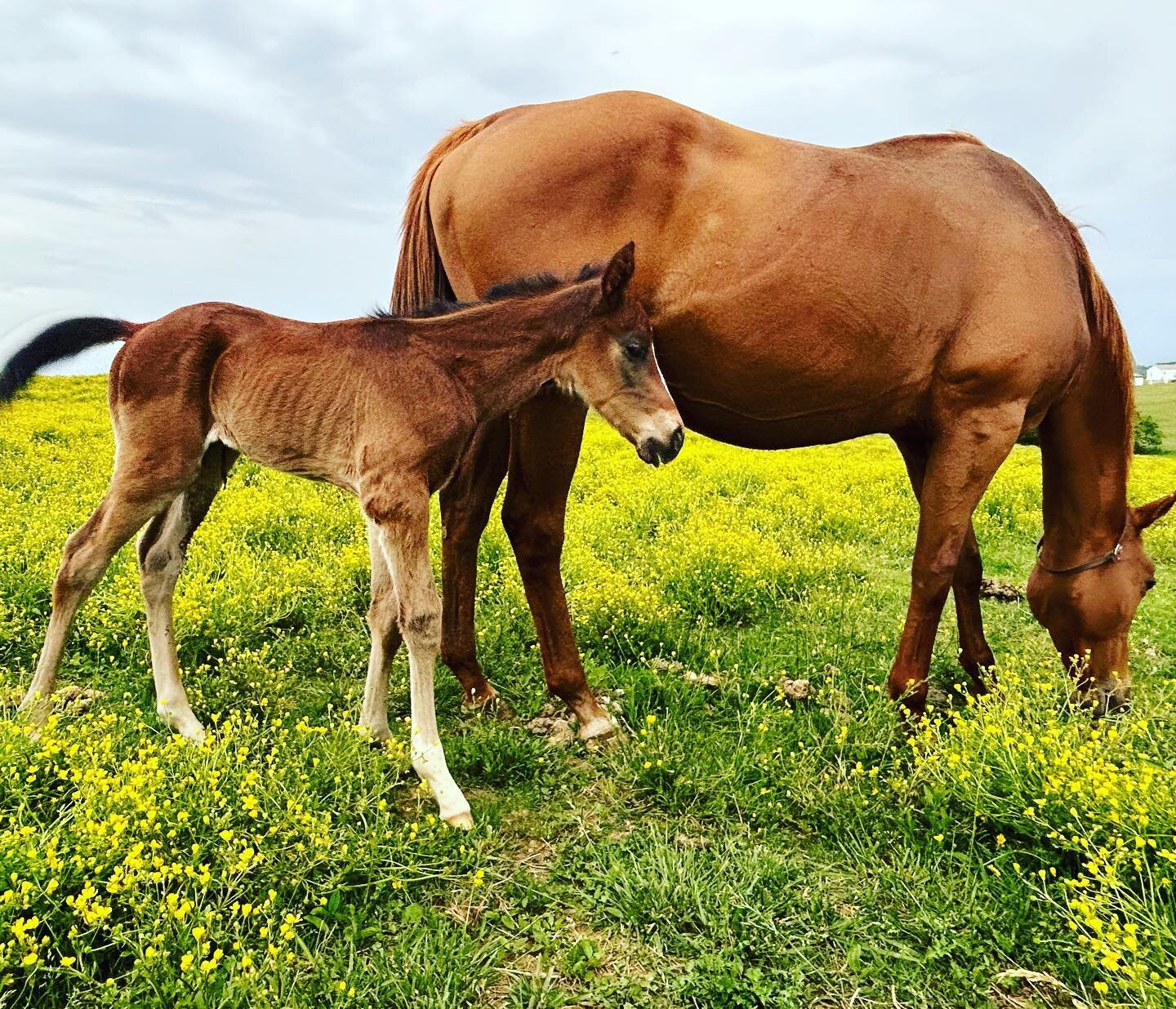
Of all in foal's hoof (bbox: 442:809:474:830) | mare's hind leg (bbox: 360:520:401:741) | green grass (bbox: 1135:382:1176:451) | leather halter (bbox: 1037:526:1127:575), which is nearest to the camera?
foal's hoof (bbox: 442:809:474:830)

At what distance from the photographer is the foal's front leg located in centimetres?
335

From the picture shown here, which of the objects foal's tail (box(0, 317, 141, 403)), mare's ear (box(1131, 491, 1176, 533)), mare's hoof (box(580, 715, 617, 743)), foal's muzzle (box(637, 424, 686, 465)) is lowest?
mare's hoof (box(580, 715, 617, 743))

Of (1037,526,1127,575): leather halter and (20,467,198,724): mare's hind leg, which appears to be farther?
(1037,526,1127,575): leather halter

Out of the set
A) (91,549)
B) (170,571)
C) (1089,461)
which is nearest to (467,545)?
(170,571)

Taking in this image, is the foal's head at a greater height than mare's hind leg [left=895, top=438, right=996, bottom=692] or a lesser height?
greater

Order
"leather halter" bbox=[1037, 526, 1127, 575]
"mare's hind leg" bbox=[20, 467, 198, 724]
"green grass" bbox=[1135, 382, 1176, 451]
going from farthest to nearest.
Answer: "green grass" bbox=[1135, 382, 1176, 451]
"leather halter" bbox=[1037, 526, 1127, 575]
"mare's hind leg" bbox=[20, 467, 198, 724]

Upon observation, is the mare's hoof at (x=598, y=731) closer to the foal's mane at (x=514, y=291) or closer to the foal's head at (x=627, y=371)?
the foal's head at (x=627, y=371)

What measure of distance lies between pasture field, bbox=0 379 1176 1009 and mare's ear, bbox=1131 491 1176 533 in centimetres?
106

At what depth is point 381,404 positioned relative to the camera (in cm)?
343

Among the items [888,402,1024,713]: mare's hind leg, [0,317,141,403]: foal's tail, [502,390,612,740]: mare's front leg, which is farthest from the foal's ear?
[0,317,141,403]: foal's tail

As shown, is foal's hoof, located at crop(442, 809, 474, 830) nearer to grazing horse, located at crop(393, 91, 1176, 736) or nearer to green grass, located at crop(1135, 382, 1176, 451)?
grazing horse, located at crop(393, 91, 1176, 736)

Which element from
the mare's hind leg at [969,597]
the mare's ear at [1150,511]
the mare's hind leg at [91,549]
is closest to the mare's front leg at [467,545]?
the mare's hind leg at [91,549]

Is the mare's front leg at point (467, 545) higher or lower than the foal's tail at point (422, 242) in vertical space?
lower

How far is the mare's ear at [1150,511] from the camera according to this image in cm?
466
